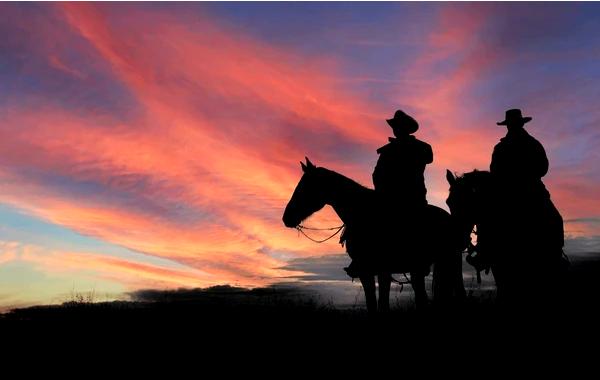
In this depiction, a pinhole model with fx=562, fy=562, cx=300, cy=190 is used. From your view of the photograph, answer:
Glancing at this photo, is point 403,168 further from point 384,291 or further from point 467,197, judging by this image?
point 384,291

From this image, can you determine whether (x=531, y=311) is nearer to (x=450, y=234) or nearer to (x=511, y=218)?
(x=511, y=218)

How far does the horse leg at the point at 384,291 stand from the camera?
11219 millimetres

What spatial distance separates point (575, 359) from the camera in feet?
28.7

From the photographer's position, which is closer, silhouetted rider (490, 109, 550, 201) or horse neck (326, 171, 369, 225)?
silhouetted rider (490, 109, 550, 201)

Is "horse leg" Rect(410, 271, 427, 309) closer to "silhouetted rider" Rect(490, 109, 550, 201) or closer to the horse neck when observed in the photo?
the horse neck

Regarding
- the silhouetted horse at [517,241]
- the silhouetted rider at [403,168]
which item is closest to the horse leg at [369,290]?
the silhouetted rider at [403,168]

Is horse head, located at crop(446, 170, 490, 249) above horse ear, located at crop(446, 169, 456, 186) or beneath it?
beneath

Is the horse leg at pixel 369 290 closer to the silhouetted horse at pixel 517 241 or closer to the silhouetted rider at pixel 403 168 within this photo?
the silhouetted rider at pixel 403 168

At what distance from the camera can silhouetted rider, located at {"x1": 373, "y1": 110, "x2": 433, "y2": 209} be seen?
1191 centimetres

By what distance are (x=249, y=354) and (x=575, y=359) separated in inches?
201

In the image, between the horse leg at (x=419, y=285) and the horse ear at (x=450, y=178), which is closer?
the horse leg at (x=419, y=285)

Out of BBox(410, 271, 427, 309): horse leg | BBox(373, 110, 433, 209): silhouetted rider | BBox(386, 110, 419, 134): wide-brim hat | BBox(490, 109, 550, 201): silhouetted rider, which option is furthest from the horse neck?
BBox(490, 109, 550, 201): silhouetted rider

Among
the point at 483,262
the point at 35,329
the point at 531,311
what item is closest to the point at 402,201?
the point at 483,262

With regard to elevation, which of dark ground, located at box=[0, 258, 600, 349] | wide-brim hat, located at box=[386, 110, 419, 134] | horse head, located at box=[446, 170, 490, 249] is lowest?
dark ground, located at box=[0, 258, 600, 349]
